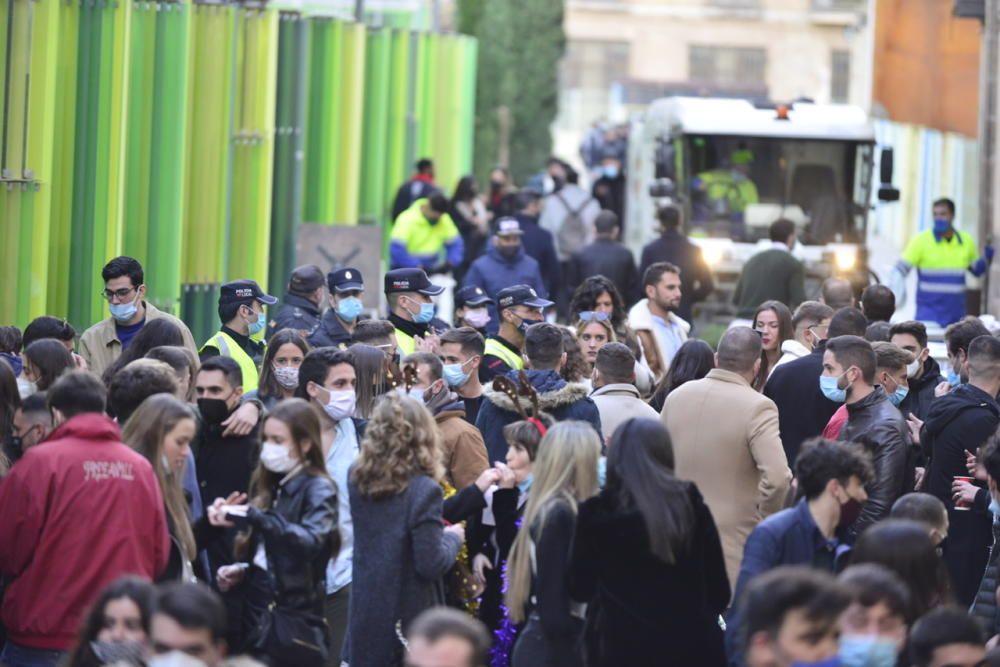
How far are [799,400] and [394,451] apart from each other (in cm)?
366

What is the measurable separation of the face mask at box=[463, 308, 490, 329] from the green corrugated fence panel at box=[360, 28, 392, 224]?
10599mm

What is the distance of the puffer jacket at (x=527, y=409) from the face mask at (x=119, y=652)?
11.1 feet

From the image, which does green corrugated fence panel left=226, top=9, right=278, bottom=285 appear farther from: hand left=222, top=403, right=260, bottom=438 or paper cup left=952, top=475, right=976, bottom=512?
hand left=222, top=403, right=260, bottom=438

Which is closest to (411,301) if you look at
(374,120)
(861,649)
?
(861,649)

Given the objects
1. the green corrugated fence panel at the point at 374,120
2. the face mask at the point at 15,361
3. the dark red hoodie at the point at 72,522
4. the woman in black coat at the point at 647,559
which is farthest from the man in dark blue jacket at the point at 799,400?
the green corrugated fence panel at the point at 374,120

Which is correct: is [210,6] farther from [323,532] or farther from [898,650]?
[898,650]

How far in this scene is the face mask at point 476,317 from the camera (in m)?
13.8

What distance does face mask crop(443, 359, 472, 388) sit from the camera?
35.3ft

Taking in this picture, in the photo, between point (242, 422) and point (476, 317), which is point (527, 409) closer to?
point (242, 422)

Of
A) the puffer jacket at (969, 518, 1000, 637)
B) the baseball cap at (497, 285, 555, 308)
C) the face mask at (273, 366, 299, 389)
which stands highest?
the baseball cap at (497, 285, 555, 308)

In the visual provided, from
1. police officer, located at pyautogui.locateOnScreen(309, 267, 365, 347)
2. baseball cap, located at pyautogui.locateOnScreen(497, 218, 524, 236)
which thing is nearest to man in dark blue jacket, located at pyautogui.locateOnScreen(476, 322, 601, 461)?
police officer, located at pyautogui.locateOnScreen(309, 267, 365, 347)

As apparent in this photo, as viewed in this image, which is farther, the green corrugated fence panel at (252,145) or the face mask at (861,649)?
the green corrugated fence panel at (252,145)

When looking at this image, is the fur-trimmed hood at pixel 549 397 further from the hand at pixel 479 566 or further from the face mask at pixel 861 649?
the face mask at pixel 861 649

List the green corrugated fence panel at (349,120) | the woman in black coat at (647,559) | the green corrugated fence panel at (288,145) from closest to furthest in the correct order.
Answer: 1. the woman in black coat at (647,559)
2. the green corrugated fence panel at (288,145)
3. the green corrugated fence panel at (349,120)
